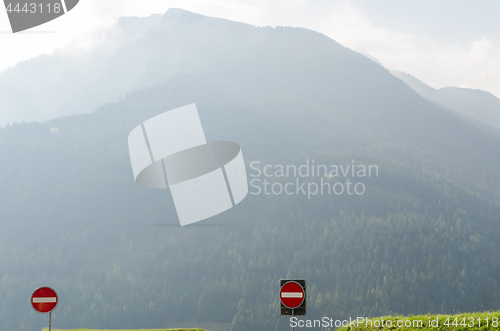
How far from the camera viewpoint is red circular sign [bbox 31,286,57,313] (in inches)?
595

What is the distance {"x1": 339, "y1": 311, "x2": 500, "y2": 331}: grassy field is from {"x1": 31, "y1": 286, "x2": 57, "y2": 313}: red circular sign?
33.9 ft

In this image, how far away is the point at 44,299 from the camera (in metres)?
15.2

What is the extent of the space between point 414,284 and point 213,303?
84066 mm

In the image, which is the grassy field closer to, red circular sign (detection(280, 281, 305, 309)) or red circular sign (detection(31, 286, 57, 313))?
red circular sign (detection(280, 281, 305, 309))

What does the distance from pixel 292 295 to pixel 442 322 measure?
4.30 m

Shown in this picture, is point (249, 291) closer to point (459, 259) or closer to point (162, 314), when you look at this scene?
point (162, 314)

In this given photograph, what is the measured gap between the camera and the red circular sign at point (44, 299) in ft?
49.6

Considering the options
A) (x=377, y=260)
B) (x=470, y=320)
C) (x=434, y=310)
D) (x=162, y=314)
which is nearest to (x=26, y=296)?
(x=162, y=314)

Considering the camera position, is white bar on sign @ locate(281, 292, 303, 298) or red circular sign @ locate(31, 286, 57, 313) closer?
white bar on sign @ locate(281, 292, 303, 298)

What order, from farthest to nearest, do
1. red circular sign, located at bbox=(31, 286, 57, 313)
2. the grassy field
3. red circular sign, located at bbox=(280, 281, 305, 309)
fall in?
red circular sign, located at bbox=(31, 286, 57, 313) < red circular sign, located at bbox=(280, 281, 305, 309) < the grassy field

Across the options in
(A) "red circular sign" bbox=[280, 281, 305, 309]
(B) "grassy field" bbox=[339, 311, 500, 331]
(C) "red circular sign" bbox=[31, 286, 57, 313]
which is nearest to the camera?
(B) "grassy field" bbox=[339, 311, 500, 331]

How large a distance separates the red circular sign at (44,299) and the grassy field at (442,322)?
1033cm

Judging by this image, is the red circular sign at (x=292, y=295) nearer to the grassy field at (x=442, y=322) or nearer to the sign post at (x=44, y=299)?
the grassy field at (x=442, y=322)

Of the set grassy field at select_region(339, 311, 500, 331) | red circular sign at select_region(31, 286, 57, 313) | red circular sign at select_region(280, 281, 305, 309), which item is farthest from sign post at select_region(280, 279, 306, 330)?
red circular sign at select_region(31, 286, 57, 313)
